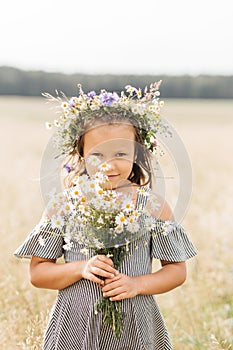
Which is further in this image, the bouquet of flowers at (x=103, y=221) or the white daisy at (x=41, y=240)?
the white daisy at (x=41, y=240)

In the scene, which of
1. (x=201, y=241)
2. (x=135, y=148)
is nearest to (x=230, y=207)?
(x=201, y=241)

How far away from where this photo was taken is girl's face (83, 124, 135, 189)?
303cm

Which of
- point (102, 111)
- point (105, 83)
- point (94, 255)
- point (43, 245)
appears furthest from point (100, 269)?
point (105, 83)

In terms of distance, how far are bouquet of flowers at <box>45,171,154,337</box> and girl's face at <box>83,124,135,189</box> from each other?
8 centimetres

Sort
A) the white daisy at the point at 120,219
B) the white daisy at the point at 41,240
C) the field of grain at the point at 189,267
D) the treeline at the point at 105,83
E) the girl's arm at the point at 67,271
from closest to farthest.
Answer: the white daisy at the point at 120,219
the girl's arm at the point at 67,271
the white daisy at the point at 41,240
the field of grain at the point at 189,267
the treeline at the point at 105,83

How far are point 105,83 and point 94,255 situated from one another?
2809 centimetres

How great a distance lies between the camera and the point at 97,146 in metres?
3.05

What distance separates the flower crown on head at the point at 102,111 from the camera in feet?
10.1

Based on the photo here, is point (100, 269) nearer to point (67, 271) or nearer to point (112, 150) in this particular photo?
point (67, 271)

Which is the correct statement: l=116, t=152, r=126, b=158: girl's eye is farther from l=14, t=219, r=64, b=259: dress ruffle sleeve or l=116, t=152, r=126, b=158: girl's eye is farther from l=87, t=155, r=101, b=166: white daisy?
l=14, t=219, r=64, b=259: dress ruffle sleeve

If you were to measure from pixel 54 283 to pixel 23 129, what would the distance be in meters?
18.7

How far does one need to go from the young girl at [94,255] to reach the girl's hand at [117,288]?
84 millimetres

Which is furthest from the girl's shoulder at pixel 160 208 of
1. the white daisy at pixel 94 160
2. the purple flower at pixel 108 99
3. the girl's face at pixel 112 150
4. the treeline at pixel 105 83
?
the treeline at pixel 105 83

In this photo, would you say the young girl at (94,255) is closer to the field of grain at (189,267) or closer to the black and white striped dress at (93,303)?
the black and white striped dress at (93,303)
